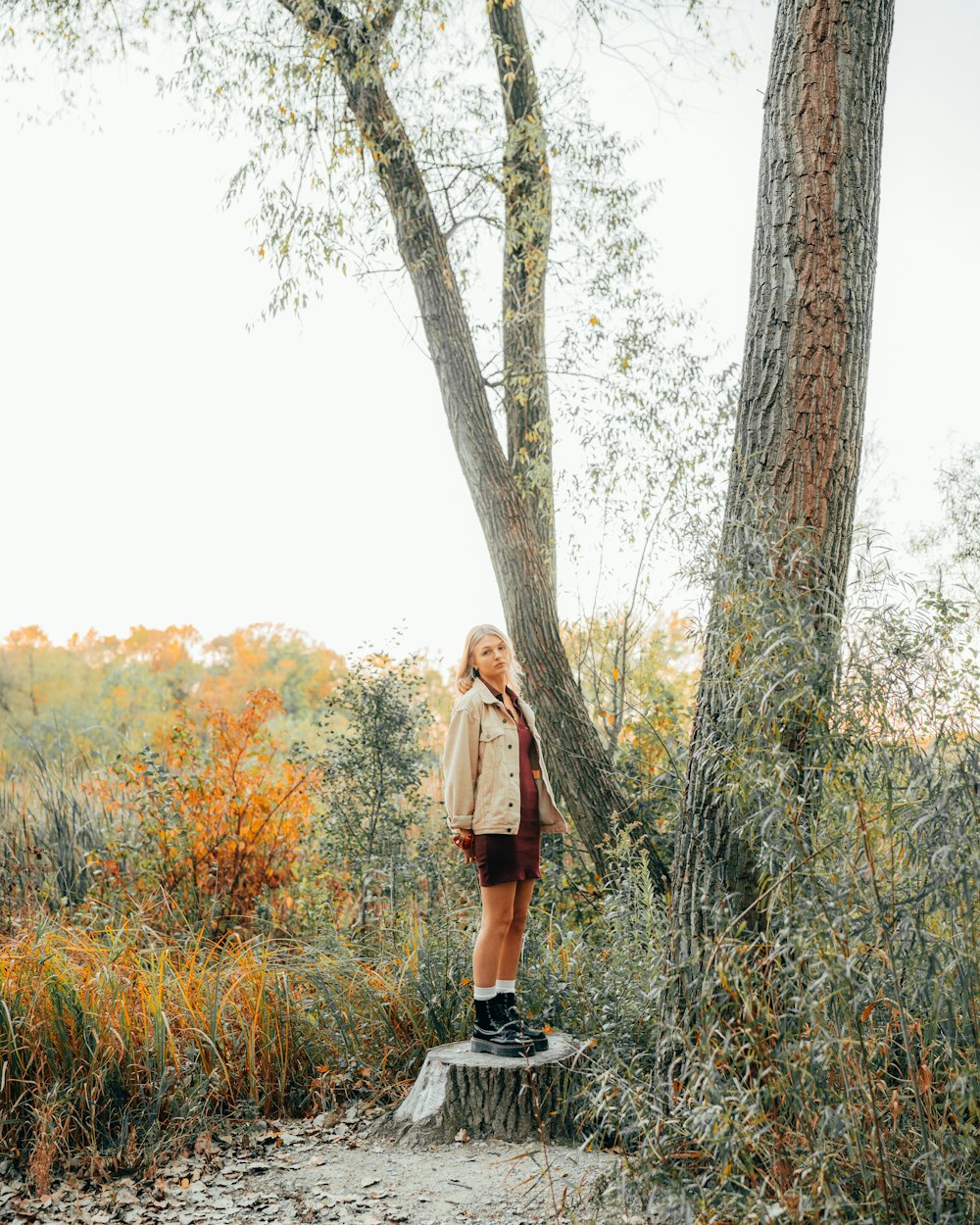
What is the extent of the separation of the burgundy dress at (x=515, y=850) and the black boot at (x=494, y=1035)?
1.66 ft

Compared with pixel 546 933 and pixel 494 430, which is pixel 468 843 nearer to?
pixel 546 933

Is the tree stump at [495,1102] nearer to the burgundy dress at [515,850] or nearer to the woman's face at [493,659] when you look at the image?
the burgundy dress at [515,850]

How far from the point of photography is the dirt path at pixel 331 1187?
11.5ft

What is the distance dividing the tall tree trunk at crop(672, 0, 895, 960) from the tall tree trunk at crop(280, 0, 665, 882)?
233 centimetres

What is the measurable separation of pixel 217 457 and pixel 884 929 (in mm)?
26619

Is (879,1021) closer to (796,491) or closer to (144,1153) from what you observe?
(796,491)

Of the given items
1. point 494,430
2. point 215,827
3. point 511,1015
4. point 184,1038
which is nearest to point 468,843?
point 511,1015

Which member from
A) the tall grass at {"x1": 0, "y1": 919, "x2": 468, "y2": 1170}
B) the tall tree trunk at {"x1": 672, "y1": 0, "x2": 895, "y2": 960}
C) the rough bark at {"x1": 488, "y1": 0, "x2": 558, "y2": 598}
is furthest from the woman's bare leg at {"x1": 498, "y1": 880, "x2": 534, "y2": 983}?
the rough bark at {"x1": 488, "y1": 0, "x2": 558, "y2": 598}

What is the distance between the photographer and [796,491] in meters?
3.55

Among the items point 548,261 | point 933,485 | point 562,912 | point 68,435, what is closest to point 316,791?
point 562,912

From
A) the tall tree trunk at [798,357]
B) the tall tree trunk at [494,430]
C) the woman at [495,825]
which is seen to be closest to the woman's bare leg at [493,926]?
the woman at [495,825]

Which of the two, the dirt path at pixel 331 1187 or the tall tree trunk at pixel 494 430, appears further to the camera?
the tall tree trunk at pixel 494 430

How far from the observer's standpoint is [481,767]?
424cm

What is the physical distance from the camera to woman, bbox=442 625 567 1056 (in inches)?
164
